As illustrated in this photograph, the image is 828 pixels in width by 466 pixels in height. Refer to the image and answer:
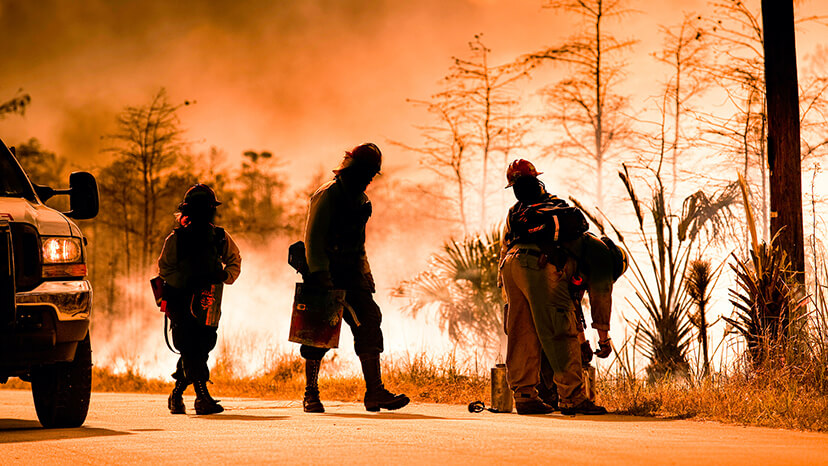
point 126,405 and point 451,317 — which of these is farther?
point 451,317

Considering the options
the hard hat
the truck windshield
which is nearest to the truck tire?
the truck windshield

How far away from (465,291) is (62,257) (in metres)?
11.7

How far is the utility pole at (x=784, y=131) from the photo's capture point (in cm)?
1114

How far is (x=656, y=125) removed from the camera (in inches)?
863

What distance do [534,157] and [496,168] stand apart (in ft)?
4.77

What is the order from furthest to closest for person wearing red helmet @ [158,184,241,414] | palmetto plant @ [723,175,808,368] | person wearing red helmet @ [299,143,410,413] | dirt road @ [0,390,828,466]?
palmetto plant @ [723,175,808,368] < person wearing red helmet @ [158,184,241,414] < person wearing red helmet @ [299,143,410,413] < dirt road @ [0,390,828,466]

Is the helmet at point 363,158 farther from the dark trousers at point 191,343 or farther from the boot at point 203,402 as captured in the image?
the boot at point 203,402

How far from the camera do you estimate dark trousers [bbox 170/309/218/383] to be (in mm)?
9680

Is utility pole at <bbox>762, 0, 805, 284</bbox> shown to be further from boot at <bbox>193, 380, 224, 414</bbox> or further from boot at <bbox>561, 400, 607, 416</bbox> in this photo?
boot at <bbox>193, 380, 224, 414</bbox>

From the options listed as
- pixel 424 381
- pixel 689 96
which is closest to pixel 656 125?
pixel 689 96

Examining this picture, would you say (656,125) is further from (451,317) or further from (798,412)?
(798,412)

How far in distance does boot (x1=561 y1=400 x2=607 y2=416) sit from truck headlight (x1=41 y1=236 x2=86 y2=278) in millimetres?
3681

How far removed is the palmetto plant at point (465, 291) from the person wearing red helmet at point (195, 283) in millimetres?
7652

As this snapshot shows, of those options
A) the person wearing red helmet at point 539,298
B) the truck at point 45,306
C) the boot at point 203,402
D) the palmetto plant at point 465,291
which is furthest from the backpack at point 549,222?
the palmetto plant at point 465,291
